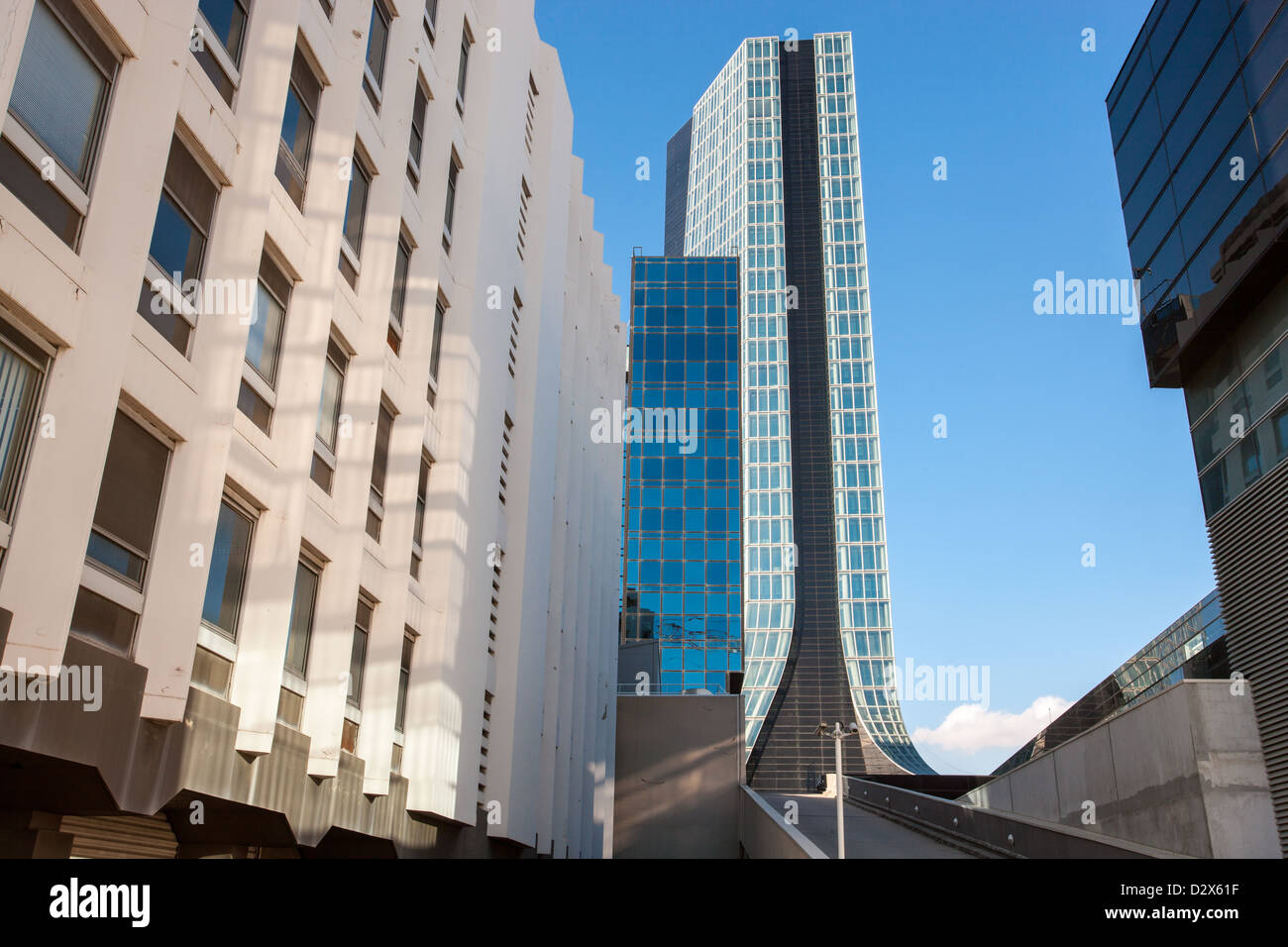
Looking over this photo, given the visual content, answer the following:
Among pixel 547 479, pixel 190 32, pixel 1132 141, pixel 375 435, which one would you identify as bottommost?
pixel 375 435

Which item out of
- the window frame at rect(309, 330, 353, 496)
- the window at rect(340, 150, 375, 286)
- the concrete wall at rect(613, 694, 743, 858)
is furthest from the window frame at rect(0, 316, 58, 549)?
the concrete wall at rect(613, 694, 743, 858)

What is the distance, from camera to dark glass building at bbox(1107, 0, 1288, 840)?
18375 millimetres

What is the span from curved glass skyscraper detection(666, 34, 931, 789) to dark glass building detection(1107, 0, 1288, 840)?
65.5 meters

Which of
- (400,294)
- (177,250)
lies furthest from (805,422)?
(177,250)

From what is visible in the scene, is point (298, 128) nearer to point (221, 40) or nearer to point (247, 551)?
point (221, 40)

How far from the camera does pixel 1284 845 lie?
57.5ft

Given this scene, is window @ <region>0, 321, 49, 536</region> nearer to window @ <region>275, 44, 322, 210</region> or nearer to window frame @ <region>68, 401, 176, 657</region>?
→ window frame @ <region>68, 401, 176, 657</region>

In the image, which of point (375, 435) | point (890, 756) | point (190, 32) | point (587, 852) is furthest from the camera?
point (890, 756)

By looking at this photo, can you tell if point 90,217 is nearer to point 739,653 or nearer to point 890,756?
point 739,653

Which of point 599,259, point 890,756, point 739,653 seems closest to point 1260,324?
point 599,259

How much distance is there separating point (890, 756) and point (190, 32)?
309 ft

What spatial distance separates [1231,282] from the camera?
1981 cm

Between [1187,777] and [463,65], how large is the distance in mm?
18904
